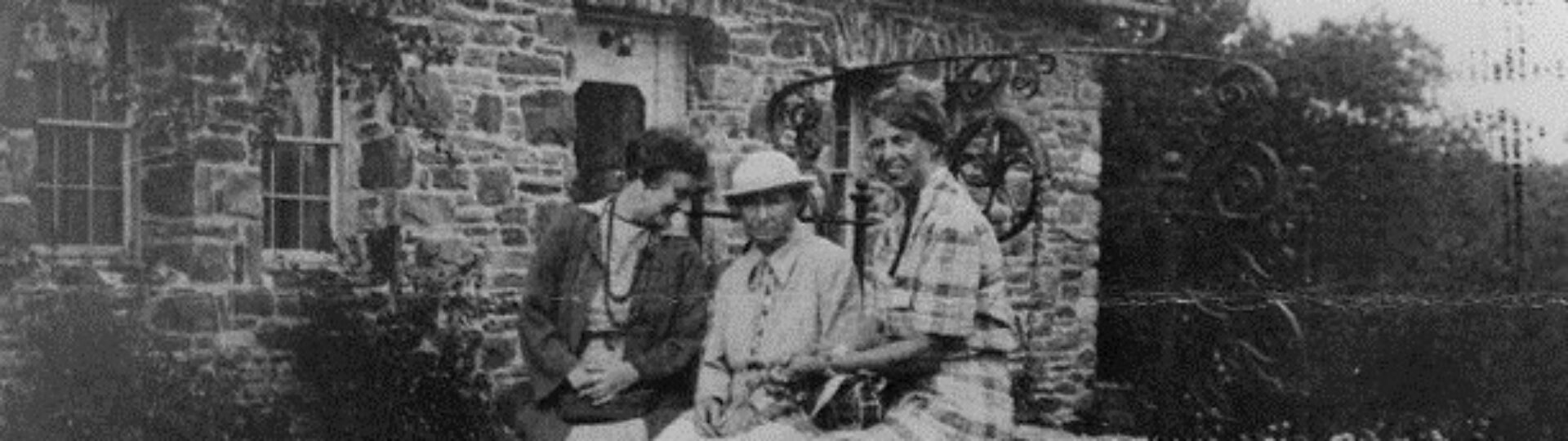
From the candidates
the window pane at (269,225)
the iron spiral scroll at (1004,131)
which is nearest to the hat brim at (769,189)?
the iron spiral scroll at (1004,131)

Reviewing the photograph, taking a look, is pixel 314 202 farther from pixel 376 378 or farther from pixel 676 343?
pixel 676 343

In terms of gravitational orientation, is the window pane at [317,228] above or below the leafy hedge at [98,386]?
above

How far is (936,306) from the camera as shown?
5227 millimetres

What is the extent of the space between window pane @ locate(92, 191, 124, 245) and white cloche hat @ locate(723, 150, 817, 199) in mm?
4407

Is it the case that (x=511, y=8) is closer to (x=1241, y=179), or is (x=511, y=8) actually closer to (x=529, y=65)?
(x=529, y=65)

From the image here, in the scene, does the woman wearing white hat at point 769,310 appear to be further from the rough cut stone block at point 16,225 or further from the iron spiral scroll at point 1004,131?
the rough cut stone block at point 16,225

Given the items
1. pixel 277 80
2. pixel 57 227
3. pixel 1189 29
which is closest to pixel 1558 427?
pixel 277 80

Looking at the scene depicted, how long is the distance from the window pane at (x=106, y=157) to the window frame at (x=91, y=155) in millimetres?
12

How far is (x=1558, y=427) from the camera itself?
444 inches

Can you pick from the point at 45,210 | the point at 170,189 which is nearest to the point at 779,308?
the point at 170,189

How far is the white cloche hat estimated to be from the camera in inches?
228

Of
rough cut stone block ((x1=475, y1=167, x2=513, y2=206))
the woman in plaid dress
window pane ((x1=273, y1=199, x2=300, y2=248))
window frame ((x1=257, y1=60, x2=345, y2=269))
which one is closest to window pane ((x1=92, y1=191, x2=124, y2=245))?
window frame ((x1=257, y1=60, x2=345, y2=269))

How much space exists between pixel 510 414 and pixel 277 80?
2.20 meters

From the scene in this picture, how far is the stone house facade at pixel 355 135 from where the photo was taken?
8.91 m
